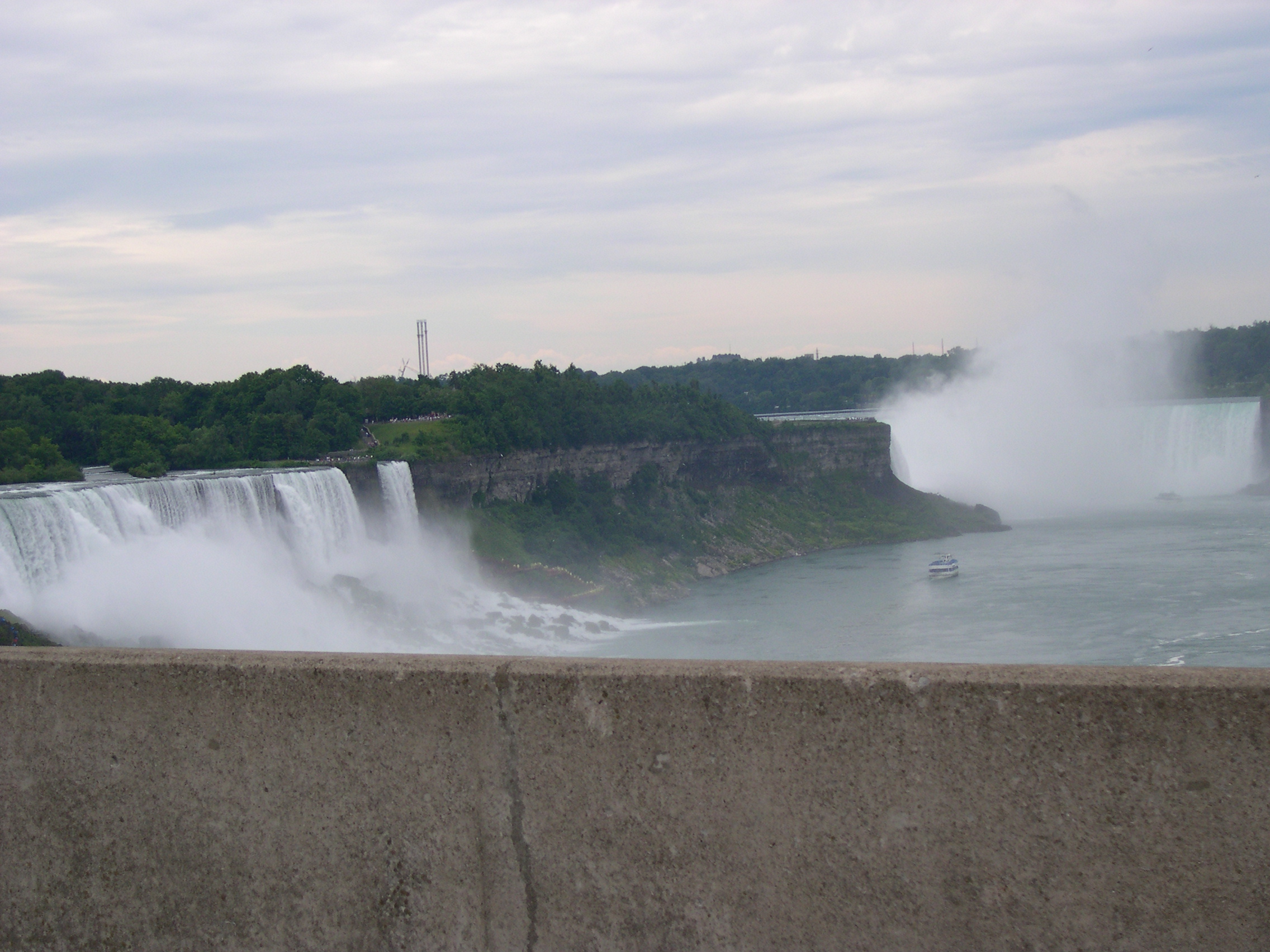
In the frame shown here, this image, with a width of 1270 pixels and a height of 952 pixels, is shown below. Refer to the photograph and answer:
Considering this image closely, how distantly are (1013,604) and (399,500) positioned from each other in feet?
65.7

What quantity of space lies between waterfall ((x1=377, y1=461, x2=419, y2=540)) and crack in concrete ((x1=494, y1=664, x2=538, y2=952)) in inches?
1326

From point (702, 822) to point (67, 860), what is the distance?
1518 millimetres

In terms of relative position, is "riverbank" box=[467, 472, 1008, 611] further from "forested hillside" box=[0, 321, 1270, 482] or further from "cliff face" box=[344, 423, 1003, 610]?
"forested hillside" box=[0, 321, 1270, 482]

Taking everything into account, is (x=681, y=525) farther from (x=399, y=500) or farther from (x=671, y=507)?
(x=399, y=500)

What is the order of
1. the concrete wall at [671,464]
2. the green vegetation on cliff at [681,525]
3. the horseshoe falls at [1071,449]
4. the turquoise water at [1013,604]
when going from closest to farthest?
the turquoise water at [1013,604]
the concrete wall at [671,464]
the green vegetation on cliff at [681,525]
the horseshoe falls at [1071,449]

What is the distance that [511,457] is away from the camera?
47.7 metres

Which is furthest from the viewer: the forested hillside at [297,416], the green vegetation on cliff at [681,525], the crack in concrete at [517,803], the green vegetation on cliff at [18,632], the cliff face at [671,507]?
the green vegetation on cliff at [681,525]

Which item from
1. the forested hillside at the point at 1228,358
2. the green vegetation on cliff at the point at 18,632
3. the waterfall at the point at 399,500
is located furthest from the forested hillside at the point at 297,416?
the forested hillside at the point at 1228,358

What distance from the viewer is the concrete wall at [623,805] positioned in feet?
6.84

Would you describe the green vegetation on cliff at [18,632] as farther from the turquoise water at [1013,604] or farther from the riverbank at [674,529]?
the riverbank at [674,529]

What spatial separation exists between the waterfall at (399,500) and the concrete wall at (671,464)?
0.57 metres

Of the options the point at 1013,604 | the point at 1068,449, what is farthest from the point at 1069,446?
the point at 1013,604

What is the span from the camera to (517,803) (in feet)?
7.76

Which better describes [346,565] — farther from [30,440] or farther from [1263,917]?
[1263,917]
